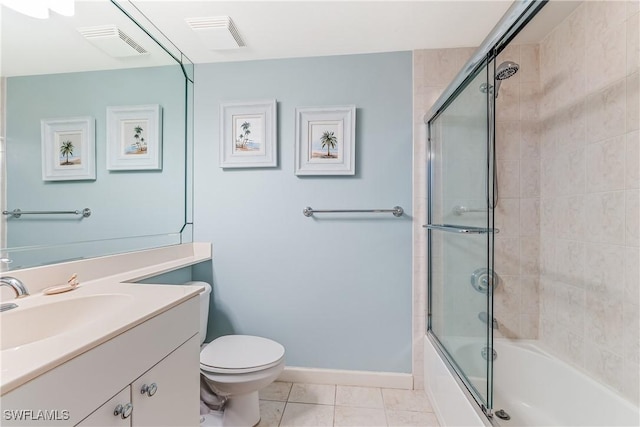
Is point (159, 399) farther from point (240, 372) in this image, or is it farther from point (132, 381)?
point (240, 372)

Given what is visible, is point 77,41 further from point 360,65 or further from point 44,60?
point 360,65

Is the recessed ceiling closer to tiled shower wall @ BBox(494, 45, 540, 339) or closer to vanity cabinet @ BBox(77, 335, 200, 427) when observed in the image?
tiled shower wall @ BBox(494, 45, 540, 339)

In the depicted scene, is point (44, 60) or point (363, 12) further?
point (363, 12)

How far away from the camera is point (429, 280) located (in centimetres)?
164

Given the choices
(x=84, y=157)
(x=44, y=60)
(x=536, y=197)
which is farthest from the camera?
(x=536, y=197)

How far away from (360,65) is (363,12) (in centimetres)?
34

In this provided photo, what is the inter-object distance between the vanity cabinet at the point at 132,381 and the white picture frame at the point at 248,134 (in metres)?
1.01

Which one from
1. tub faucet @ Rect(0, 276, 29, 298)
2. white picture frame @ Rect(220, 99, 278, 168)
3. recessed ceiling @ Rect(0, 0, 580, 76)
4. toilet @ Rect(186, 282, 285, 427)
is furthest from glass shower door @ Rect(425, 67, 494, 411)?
tub faucet @ Rect(0, 276, 29, 298)

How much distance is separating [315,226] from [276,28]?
1.14 m

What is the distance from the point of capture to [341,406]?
1.50 metres

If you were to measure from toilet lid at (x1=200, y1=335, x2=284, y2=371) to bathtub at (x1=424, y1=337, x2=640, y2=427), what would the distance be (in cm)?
82

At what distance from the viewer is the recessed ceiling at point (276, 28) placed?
1.05 meters

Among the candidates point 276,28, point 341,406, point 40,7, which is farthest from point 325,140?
point 341,406

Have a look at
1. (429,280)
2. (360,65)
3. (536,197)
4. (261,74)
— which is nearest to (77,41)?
(261,74)
